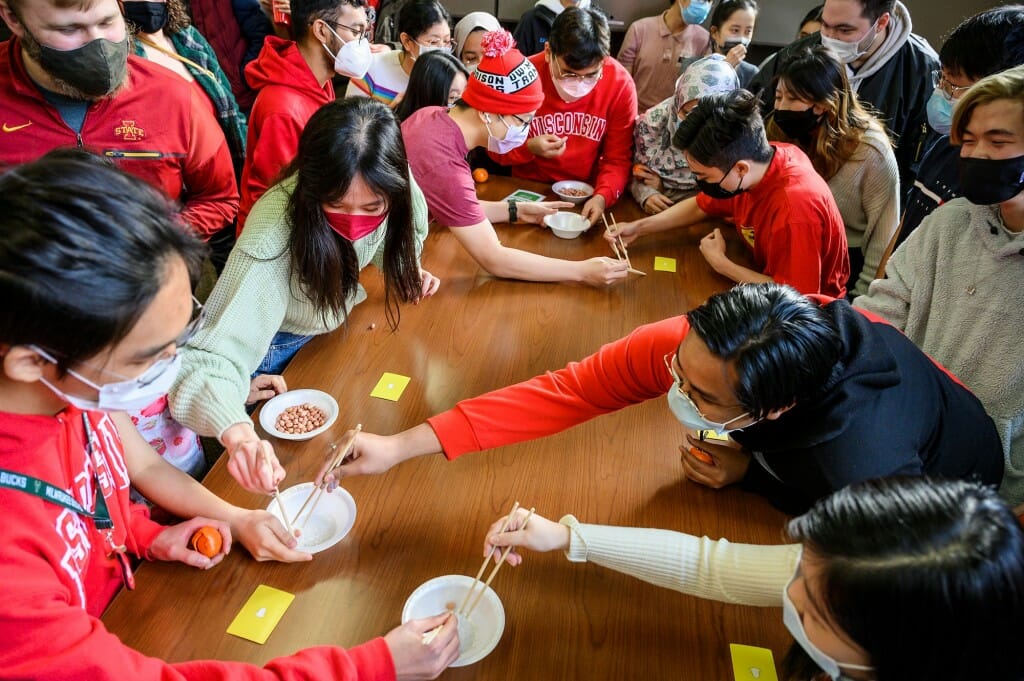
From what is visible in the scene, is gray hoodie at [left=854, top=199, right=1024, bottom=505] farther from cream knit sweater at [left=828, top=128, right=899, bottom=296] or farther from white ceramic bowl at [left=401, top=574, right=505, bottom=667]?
white ceramic bowl at [left=401, top=574, right=505, bottom=667]

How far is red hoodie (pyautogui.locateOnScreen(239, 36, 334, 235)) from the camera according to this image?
2193 millimetres

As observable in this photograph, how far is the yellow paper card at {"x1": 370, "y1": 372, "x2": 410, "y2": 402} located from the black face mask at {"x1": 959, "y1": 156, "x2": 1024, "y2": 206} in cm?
150

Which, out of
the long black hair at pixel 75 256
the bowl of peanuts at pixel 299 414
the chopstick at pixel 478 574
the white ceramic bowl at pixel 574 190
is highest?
the long black hair at pixel 75 256

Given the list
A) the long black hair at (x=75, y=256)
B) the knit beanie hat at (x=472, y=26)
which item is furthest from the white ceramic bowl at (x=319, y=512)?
the knit beanie hat at (x=472, y=26)

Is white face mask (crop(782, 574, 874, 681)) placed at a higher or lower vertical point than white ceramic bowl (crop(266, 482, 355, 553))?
higher

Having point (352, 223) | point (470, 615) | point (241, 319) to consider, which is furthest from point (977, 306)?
point (241, 319)

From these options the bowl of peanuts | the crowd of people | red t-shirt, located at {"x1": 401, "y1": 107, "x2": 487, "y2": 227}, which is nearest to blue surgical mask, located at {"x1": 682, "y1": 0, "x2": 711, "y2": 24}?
the crowd of people

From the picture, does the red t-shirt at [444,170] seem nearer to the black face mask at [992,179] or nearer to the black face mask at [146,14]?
the black face mask at [146,14]

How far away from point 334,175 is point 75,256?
774 mm

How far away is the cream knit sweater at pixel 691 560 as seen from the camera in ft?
3.63

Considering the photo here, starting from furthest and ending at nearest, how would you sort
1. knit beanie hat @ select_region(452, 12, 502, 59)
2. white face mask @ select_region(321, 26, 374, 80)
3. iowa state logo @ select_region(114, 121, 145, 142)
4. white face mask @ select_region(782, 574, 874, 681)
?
1. knit beanie hat @ select_region(452, 12, 502, 59)
2. white face mask @ select_region(321, 26, 374, 80)
3. iowa state logo @ select_region(114, 121, 145, 142)
4. white face mask @ select_region(782, 574, 874, 681)

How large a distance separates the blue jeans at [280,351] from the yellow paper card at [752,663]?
129 cm

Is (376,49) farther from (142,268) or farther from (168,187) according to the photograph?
(142,268)

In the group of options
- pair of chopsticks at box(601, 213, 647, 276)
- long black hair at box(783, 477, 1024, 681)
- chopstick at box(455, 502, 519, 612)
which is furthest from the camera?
pair of chopsticks at box(601, 213, 647, 276)
